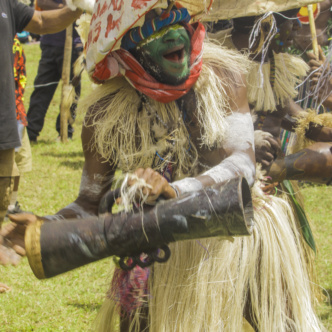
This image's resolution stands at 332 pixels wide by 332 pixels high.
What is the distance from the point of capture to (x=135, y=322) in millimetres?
2695

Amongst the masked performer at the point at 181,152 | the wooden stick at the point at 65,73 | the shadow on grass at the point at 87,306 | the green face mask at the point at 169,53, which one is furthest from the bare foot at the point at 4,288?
the wooden stick at the point at 65,73

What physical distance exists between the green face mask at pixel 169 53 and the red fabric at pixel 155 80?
0.03 meters

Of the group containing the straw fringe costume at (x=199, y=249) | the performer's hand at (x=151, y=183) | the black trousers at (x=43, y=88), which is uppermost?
the performer's hand at (x=151, y=183)

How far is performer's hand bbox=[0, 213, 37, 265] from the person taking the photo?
202 cm

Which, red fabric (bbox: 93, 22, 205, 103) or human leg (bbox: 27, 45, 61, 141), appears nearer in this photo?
red fabric (bbox: 93, 22, 205, 103)

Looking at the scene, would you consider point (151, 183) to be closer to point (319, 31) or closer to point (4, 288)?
point (4, 288)

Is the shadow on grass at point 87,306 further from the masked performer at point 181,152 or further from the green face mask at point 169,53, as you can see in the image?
the green face mask at point 169,53

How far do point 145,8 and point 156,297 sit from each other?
1.27m

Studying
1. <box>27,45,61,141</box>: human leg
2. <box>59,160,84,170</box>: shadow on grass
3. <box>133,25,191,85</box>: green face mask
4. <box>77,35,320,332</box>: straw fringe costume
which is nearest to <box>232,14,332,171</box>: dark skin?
<box>77,35,320,332</box>: straw fringe costume

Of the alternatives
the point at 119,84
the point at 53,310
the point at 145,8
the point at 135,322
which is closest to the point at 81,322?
the point at 53,310

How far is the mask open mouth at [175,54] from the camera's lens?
2.40 m

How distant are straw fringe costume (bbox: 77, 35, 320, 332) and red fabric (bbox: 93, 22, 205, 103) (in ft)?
0.30

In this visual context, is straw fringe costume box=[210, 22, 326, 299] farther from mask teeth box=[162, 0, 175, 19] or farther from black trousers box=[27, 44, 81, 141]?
black trousers box=[27, 44, 81, 141]

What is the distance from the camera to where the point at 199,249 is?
2.54 meters
